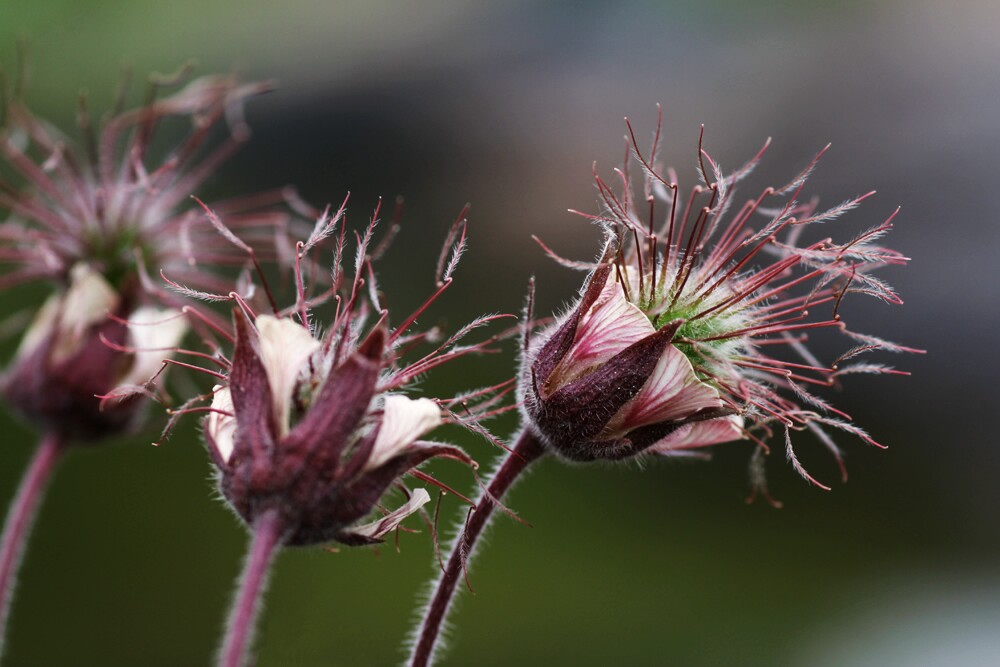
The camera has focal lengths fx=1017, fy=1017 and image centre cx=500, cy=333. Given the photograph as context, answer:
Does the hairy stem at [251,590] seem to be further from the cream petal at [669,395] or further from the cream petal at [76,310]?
the cream petal at [76,310]

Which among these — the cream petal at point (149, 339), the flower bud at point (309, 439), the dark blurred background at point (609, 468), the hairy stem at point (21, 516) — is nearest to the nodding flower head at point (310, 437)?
the flower bud at point (309, 439)

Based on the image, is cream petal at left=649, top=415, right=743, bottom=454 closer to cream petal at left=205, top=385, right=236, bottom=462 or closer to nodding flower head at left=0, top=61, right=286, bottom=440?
cream petal at left=205, top=385, right=236, bottom=462

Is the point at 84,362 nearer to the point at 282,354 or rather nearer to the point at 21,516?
the point at 21,516

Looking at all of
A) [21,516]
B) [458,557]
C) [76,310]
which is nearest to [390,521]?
[458,557]

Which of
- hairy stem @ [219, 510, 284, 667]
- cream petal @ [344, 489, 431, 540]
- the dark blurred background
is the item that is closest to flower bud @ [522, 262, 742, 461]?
cream petal @ [344, 489, 431, 540]

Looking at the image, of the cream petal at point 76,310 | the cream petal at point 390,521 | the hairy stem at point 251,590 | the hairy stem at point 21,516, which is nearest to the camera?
the hairy stem at point 251,590

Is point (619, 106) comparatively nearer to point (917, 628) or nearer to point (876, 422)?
point (876, 422)

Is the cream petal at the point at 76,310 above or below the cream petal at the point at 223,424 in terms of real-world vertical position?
above
